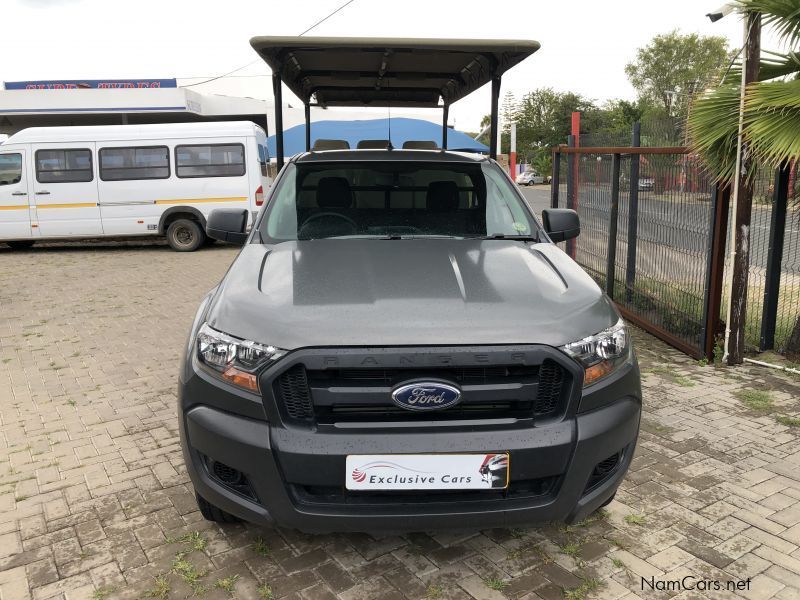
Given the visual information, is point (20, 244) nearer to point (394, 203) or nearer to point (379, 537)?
point (394, 203)

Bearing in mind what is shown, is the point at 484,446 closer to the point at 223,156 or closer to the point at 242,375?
the point at 242,375

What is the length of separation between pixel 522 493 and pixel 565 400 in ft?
1.23

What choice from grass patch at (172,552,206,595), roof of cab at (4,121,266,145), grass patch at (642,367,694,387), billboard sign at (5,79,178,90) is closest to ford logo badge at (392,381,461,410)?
grass patch at (172,552,206,595)

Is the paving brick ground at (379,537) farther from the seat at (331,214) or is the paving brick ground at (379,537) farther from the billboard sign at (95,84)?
the billboard sign at (95,84)

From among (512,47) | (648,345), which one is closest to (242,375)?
(512,47)

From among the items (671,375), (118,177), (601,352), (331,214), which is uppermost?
(118,177)

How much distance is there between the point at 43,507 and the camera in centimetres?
332

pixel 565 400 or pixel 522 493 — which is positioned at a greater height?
pixel 565 400

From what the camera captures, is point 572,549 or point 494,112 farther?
point 494,112

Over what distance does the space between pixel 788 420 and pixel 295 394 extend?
3518mm

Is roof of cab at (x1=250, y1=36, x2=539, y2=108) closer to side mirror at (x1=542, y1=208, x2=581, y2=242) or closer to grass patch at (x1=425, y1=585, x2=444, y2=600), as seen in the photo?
side mirror at (x1=542, y1=208, x2=581, y2=242)

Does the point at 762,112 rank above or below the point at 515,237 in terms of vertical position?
above

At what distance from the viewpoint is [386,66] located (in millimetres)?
6039

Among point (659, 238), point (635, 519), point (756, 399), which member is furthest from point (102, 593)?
point (659, 238)
